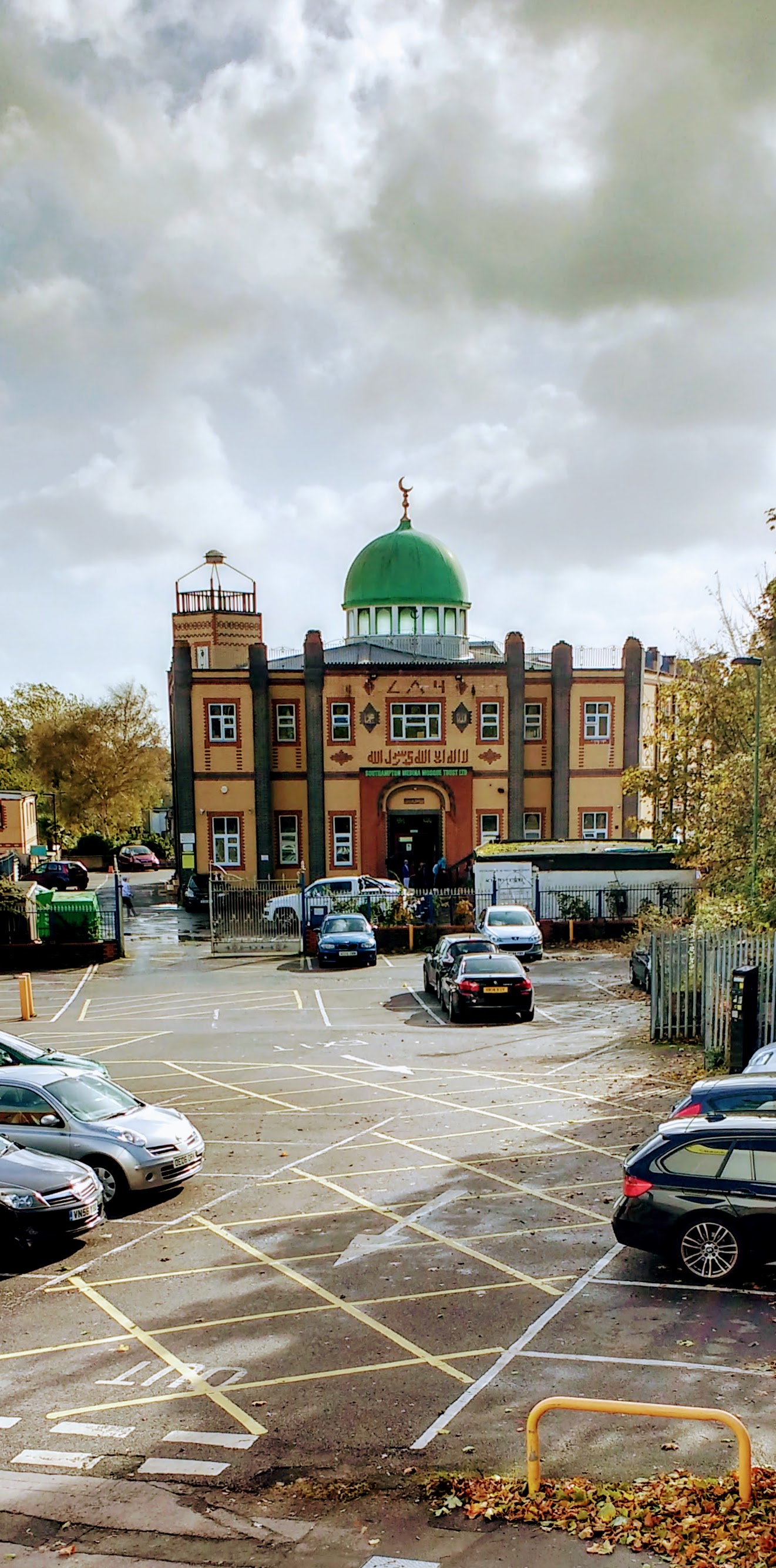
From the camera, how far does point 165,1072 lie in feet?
62.3

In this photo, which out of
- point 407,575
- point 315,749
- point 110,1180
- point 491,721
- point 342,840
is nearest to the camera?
point 110,1180

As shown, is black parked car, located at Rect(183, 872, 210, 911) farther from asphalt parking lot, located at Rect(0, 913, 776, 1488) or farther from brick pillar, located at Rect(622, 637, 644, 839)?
asphalt parking lot, located at Rect(0, 913, 776, 1488)

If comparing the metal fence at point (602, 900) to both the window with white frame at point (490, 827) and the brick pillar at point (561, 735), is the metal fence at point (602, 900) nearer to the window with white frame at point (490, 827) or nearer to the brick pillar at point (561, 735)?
the brick pillar at point (561, 735)

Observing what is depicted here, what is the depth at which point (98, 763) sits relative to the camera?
62.4m

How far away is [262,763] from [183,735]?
127 inches

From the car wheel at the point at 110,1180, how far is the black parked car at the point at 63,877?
33912mm

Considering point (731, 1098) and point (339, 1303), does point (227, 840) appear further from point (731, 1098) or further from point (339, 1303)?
point (339, 1303)

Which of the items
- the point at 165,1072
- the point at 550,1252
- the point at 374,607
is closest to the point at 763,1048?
the point at 550,1252

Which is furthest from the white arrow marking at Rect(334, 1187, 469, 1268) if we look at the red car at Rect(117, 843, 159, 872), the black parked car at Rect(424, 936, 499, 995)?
the red car at Rect(117, 843, 159, 872)

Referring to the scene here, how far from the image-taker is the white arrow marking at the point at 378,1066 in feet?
61.0

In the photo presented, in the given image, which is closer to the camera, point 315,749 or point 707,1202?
point 707,1202

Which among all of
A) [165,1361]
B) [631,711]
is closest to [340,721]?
[631,711]

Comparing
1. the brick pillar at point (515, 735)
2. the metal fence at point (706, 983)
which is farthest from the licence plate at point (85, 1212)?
the brick pillar at point (515, 735)

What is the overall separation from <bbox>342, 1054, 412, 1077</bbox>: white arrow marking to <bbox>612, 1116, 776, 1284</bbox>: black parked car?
8.76m
